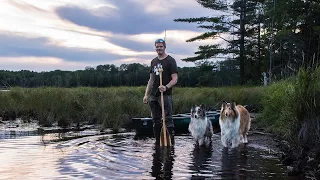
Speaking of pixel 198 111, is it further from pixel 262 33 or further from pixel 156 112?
pixel 262 33

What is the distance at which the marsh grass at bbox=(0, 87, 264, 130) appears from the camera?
13.9m

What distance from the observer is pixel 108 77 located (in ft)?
130

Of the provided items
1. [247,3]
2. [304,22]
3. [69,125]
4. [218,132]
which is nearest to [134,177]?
[218,132]

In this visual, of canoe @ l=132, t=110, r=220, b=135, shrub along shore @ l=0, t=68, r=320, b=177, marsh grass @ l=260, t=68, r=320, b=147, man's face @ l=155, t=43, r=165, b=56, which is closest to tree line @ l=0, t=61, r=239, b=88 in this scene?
shrub along shore @ l=0, t=68, r=320, b=177

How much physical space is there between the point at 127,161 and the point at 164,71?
105 inches

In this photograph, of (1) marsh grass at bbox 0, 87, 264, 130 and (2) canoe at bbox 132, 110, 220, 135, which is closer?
(2) canoe at bbox 132, 110, 220, 135

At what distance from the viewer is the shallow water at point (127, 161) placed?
657cm

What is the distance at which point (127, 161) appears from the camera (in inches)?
301

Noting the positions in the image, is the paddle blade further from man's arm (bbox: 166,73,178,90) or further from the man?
man's arm (bbox: 166,73,178,90)

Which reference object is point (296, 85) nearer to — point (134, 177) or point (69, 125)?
point (134, 177)

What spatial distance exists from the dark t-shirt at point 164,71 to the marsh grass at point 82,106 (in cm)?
392

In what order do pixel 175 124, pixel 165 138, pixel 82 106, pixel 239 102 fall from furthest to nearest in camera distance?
pixel 239 102
pixel 82 106
pixel 175 124
pixel 165 138

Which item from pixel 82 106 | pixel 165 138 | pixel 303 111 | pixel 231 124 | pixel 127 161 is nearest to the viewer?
pixel 127 161

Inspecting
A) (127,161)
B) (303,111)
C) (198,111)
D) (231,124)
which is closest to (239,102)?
(198,111)
